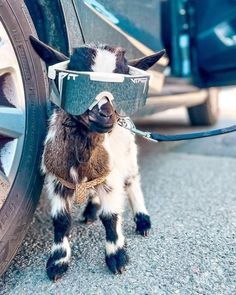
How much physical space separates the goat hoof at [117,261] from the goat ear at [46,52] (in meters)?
0.92

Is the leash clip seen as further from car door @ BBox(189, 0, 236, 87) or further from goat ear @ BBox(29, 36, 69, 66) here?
car door @ BBox(189, 0, 236, 87)

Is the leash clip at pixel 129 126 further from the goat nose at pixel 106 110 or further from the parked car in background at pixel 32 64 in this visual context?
the parked car in background at pixel 32 64

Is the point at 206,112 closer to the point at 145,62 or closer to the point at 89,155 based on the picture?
the point at 145,62

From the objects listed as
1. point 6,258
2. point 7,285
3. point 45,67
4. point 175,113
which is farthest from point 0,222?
point 175,113

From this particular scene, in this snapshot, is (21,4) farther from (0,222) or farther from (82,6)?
(0,222)

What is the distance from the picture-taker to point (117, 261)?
209 cm

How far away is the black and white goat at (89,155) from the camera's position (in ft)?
6.17

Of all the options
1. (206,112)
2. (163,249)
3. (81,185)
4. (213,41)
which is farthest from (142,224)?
(206,112)

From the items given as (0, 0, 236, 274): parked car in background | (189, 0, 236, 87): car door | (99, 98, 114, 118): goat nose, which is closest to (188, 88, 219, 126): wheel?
(189, 0, 236, 87): car door

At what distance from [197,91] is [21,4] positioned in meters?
2.60

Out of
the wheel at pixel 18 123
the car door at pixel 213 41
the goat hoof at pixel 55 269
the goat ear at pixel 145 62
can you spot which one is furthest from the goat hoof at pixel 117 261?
the car door at pixel 213 41

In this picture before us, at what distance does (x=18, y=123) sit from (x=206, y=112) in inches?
147

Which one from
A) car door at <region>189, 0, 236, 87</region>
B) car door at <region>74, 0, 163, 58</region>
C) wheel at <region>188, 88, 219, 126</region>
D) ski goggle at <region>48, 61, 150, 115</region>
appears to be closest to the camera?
ski goggle at <region>48, 61, 150, 115</region>

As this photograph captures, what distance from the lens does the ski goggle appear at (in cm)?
183
